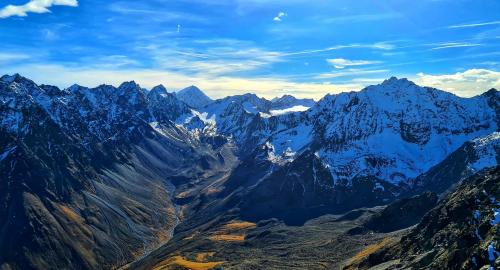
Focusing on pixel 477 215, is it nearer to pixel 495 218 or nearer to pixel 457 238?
pixel 495 218

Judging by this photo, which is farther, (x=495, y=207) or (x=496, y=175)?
(x=496, y=175)

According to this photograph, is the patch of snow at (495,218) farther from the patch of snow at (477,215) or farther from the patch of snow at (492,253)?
the patch of snow at (492,253)

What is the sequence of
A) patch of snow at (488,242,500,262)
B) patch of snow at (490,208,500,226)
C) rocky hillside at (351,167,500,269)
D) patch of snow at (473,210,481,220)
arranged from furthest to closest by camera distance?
1. patch of snow at (473,210,481,220)
2. patch of snow at (490,208,500,226)
3. rocky hillside at (351,167,500,269)
4. patch of snow at (488,242,500,262)

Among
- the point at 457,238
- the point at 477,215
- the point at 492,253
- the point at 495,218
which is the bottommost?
the point at 457,238

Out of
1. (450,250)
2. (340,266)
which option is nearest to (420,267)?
(450,250)

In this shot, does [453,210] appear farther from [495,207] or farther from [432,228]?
[495,207]

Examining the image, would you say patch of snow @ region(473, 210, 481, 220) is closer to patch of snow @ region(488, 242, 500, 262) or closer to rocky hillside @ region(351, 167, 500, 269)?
rocky hillside @ region(351, 167, 500, 269)

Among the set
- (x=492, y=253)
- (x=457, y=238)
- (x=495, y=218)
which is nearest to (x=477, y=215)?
(x=495, y=218)

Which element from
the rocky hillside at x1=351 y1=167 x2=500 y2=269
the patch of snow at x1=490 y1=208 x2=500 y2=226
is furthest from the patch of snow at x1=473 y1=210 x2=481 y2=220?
the patch of snow at x1=490 y1=208 x2=500 y2=226

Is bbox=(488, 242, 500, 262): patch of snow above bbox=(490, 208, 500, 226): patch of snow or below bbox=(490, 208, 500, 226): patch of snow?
below

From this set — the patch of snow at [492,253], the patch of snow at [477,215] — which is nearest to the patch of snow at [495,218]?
the patch of snow at [477,215]

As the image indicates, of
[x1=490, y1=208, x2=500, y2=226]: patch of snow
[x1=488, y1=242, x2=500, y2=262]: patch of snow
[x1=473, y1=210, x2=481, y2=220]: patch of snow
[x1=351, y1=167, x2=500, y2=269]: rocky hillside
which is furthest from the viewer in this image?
[x1=473, y1=210, x2=481, y2=220]: patch of snow
